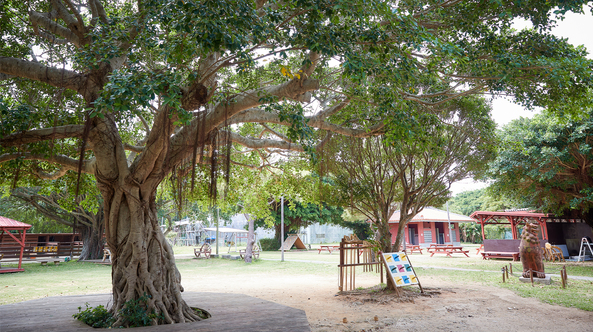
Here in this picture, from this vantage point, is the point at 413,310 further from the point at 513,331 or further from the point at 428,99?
the point at 428,99

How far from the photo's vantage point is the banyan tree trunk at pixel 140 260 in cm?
540

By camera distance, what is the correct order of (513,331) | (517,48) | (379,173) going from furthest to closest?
(379,173) < (517,48) < (513,331)

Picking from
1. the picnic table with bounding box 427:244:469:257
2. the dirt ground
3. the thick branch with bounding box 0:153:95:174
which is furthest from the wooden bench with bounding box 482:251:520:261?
the thick branch with bounding box 0:153:95:174

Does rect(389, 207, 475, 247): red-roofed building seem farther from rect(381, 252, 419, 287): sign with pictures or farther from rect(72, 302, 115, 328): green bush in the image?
rect(72, 302, 115, 328): green bush

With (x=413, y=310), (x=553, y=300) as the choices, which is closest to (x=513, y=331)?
(x=413, y=310)

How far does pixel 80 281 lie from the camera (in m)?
12.4

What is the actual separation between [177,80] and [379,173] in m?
6.76

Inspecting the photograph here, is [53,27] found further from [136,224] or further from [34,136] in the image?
[136,224]

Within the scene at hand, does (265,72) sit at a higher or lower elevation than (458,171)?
higher

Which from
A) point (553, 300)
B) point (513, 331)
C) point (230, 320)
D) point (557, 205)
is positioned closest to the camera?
point (230, 320)

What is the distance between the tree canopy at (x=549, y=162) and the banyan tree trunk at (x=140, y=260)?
41.8 ft

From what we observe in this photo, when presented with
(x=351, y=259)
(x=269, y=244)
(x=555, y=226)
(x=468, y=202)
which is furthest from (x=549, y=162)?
(x=468, y=202)

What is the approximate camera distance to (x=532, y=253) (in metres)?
10.4

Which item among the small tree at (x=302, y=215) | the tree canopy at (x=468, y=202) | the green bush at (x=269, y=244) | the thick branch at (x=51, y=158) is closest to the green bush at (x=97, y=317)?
the thick branch at (x=51, y=158)
